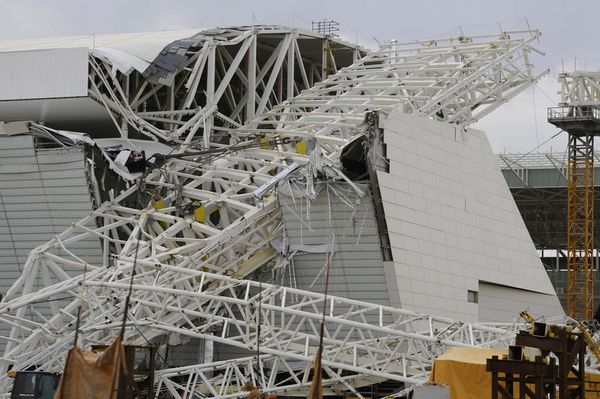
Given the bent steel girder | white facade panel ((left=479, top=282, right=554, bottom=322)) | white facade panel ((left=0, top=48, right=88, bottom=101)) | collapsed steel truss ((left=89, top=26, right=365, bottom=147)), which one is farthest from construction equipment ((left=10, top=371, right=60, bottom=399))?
white facade panel ((left=479, top=282, right=554, bottom=322))

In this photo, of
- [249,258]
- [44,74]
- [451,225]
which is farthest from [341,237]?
[44,74]

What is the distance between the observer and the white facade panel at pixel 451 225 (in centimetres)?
6191

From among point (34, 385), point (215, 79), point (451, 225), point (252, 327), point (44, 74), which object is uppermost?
point (215, 79)

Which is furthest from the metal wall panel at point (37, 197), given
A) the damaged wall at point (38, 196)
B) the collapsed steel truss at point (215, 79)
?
the collapsed steel truss at point (215, 79)

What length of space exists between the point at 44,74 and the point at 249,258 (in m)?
13.6

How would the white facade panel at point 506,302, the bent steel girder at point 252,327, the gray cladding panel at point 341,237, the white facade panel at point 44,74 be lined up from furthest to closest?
1. the white facade panel at point 44,74
2. the white facade panel at point 506,302
3. the gray cladding panel at point 341,237
4. the bent steel girder at point 252,327

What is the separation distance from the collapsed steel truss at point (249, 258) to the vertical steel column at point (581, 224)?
2231 cm

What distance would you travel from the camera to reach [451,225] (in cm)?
6475

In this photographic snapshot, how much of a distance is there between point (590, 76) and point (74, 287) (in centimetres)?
4682

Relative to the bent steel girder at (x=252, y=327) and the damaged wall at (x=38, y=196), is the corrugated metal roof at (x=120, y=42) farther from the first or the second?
the bent steel girder at (x=252, y=327)

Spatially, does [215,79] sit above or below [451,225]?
above

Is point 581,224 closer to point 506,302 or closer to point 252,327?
point 506,302

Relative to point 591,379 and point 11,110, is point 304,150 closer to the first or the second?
point 11,110

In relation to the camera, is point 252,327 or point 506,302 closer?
point 252,327
